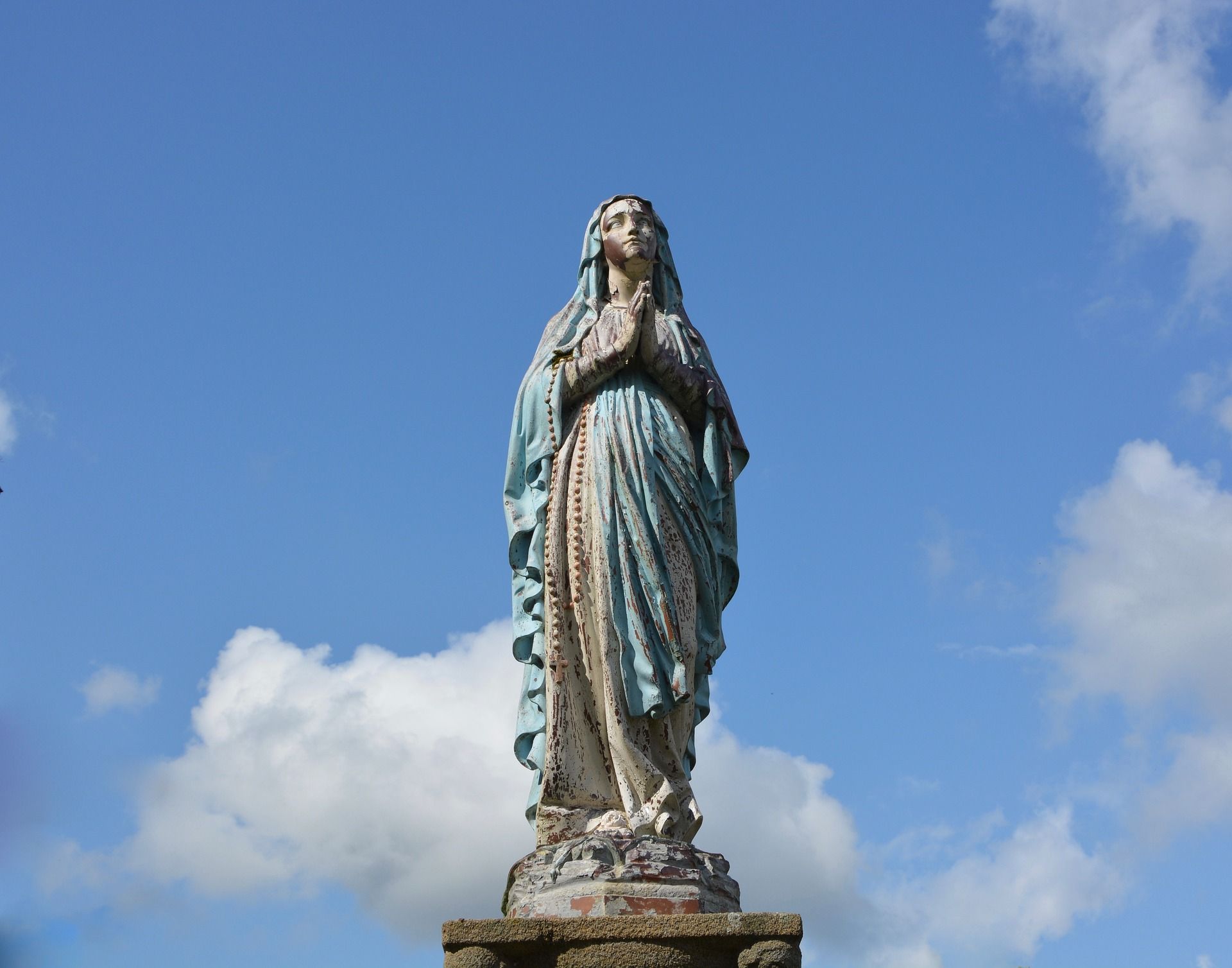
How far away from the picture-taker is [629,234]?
10031mm

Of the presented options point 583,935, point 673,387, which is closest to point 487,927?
point 583,935

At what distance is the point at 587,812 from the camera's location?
8.84 meters

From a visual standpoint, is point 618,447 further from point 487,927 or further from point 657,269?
point 487,927

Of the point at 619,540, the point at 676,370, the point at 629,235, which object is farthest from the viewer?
the point at 629,235

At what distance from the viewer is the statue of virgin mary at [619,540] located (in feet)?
29.3

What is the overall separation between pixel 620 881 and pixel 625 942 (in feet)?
1.30

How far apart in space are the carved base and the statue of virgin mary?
0.78ft

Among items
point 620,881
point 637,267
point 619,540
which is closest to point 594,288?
point 637,267

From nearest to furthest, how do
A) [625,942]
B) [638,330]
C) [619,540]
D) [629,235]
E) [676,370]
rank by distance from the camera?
[625,942]
[619,540]
[638,330]
[676,370]
[629,235]

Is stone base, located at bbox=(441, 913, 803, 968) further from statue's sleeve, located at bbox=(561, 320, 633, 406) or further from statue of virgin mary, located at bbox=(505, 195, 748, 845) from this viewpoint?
statue's sleeve, located at bbox=(561, 320, 633, 406)

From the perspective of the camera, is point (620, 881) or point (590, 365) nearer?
point (620, 881)

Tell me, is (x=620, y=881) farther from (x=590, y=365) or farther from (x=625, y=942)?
(x=590, y=365)

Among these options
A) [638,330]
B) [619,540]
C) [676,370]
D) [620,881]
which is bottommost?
[620,881]

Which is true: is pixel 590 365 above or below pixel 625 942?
above
